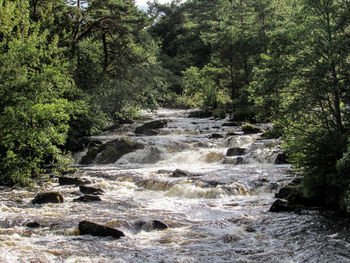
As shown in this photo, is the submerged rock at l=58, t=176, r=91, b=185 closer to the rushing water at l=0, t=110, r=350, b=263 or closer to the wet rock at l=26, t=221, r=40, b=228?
the rushing water at l=0, t=110, r=350, b=263

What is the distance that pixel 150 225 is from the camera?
26.8 feet

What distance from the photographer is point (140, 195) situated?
484 inches

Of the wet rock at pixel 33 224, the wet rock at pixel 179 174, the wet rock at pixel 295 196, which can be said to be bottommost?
the wet rock at pixel 33 224

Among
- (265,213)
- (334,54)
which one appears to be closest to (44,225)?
(265,213)

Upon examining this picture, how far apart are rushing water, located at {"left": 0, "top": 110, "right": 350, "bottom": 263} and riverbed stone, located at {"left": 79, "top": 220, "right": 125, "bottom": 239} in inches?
6.7

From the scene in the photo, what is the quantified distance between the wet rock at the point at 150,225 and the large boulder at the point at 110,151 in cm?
1213

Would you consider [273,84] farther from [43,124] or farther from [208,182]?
[43,124]

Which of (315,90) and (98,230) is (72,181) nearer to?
(98,230)

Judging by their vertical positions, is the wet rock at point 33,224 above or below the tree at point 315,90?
below

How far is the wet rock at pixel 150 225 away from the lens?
26.5ft

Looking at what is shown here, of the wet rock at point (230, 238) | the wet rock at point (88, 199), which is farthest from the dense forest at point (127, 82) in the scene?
the wet rock at point (230, 238)

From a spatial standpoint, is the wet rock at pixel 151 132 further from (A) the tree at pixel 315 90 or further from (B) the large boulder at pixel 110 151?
(A) the tree at pixel 315 90

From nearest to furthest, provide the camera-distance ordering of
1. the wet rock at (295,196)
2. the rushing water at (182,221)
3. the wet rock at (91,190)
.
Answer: the rushing water at (182,221), the wet rock at (295,196), the wet rock at (91,190)

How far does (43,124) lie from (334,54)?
29.8 ft
